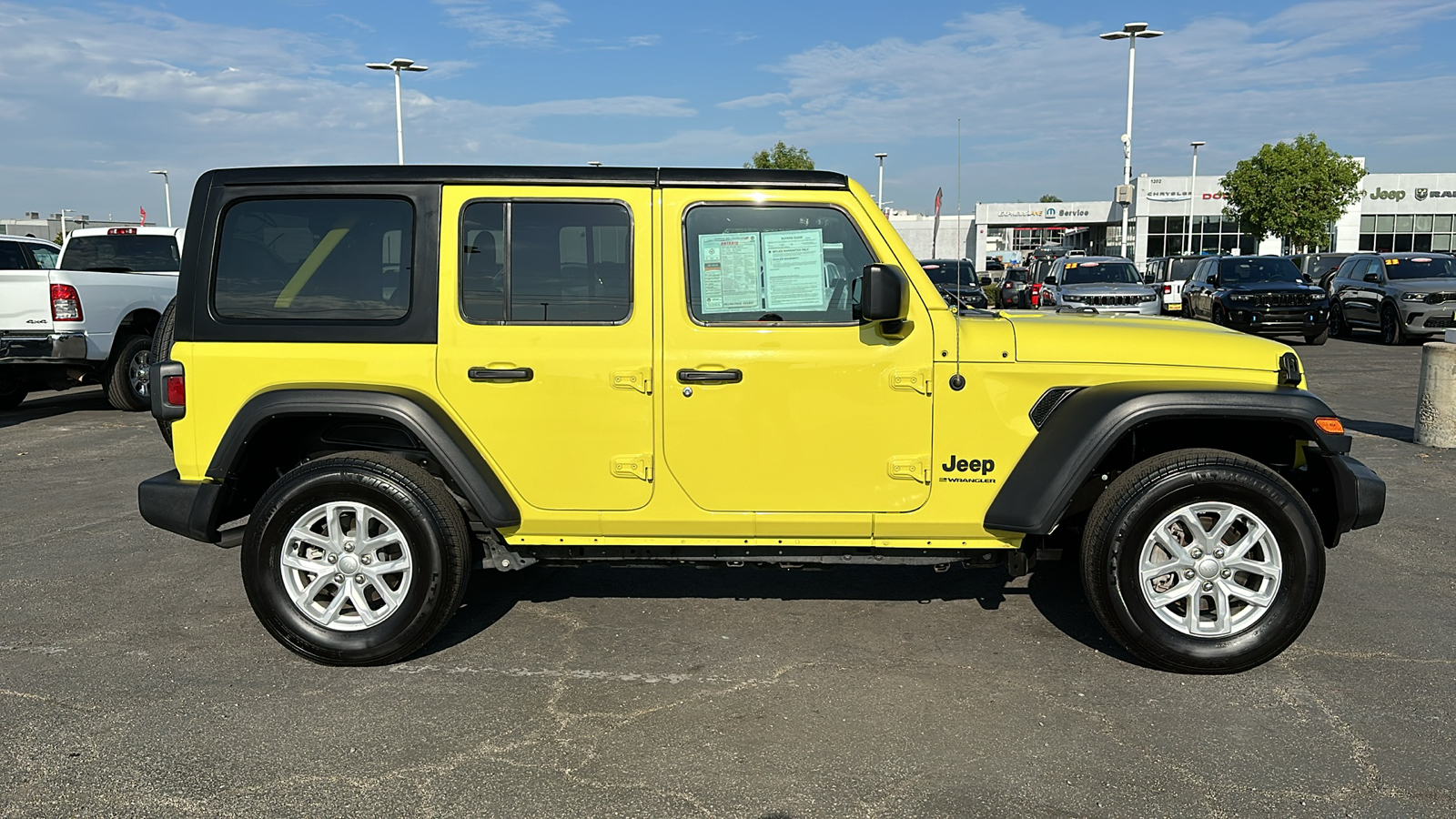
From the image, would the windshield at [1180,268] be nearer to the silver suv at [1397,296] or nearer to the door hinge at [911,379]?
the silver suv at [1397,296]

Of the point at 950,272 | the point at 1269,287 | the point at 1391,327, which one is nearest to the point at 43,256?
the point at 950,272

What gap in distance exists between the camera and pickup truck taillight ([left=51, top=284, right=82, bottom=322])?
10.6 metres

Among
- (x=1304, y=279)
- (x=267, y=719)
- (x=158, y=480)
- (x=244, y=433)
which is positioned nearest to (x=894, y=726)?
(x=267, y=719)

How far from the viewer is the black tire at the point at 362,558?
13.6 feet

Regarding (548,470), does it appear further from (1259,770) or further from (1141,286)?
(1141,286)

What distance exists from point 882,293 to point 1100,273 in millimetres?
17239

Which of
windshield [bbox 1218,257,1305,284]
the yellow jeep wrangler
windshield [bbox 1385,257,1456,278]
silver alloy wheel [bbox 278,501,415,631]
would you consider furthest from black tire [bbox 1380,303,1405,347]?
silver alloy wheel [bbox 278,501,415,631]

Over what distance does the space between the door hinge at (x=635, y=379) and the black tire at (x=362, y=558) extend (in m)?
0.83

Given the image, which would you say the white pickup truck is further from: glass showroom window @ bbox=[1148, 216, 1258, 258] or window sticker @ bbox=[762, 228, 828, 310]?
glass showroom window @ bbox=[1148, 216, 1258, 258]

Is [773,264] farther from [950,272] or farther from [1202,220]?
[1202,220]

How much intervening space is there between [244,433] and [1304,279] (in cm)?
2092

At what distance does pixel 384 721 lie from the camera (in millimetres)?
3744

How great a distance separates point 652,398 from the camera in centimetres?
417

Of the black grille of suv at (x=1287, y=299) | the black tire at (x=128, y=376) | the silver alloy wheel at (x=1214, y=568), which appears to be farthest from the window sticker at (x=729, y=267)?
the black grille of suv at (x=1287, y=299)
